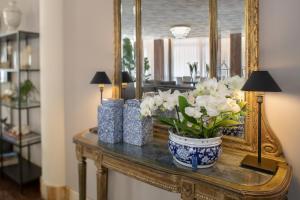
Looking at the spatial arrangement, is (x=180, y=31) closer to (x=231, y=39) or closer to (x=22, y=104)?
(x=231, y=39)

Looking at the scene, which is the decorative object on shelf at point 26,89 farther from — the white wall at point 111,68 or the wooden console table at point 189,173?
the wooden console table at point 189,173

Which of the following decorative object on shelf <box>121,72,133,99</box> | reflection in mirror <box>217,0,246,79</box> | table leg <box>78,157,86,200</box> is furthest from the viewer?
decorative object on shelf <box>121,72,133,99</box>

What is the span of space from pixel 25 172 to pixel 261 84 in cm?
308

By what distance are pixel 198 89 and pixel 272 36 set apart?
1.77 ft

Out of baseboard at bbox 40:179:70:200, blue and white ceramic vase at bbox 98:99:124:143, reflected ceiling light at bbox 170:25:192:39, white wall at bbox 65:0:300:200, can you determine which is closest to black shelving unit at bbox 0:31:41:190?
baseboard at bbox 40:179:70:200

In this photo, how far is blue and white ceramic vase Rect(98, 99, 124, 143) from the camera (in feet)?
6.35

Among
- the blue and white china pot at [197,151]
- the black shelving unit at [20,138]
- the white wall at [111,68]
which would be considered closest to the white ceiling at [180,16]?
the white wall at [111,68]

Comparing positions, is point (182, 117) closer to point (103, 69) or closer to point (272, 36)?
point (272, 36)

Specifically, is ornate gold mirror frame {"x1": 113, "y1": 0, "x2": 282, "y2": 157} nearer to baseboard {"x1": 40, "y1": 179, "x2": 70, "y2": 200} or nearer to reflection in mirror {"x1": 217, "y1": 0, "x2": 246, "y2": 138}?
reflection in mirror {"x1": 217, "y1": 0, "x2": 246, "y2": 138}

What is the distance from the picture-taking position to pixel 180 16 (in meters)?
1.94

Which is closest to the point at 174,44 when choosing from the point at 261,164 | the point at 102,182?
the point at 261,164

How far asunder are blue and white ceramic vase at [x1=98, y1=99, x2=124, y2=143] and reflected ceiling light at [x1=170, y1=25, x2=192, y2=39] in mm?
645

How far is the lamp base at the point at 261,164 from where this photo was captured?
140 centimetres

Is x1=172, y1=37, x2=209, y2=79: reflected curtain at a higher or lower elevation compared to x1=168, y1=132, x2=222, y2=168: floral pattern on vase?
higher
